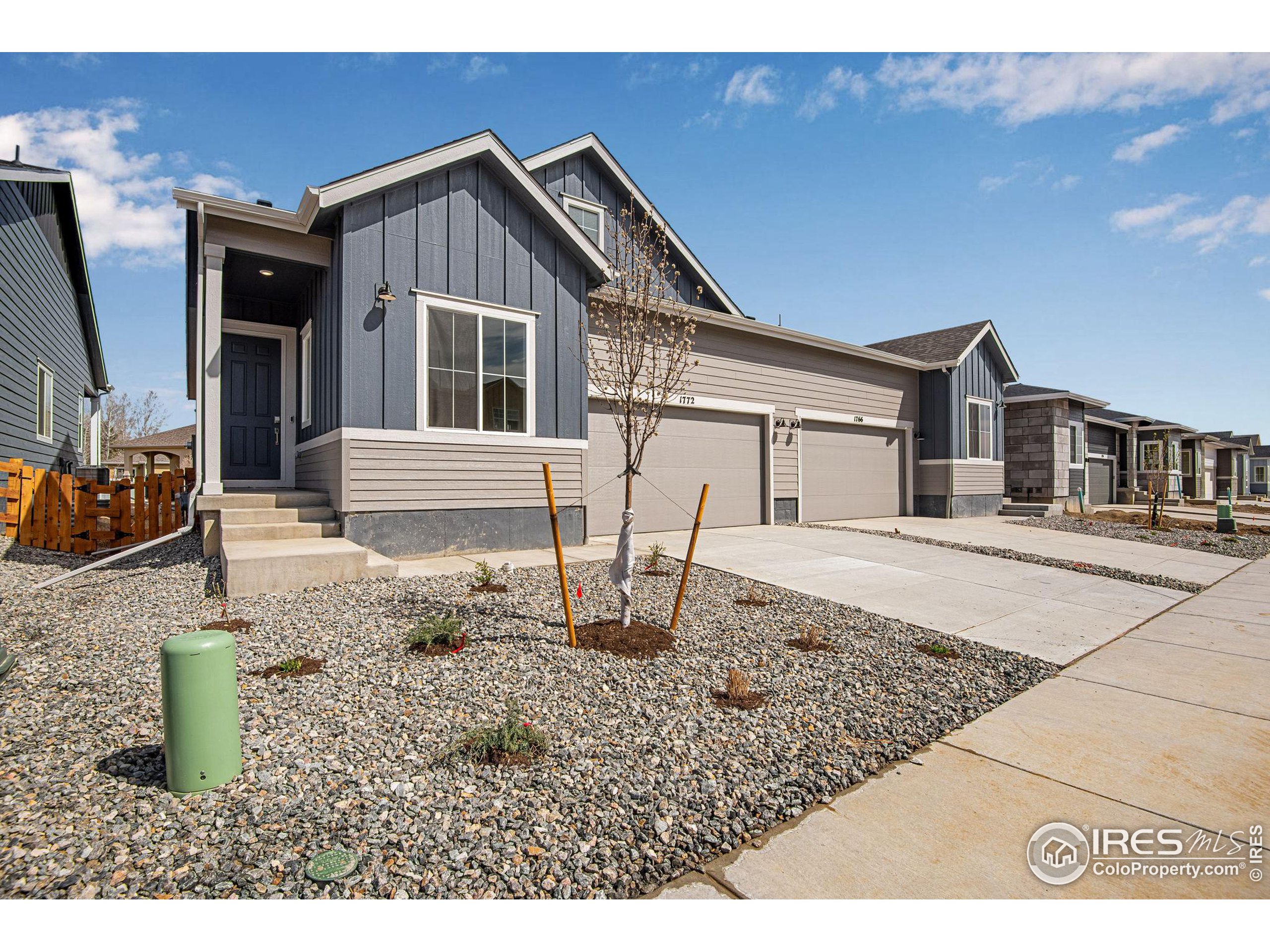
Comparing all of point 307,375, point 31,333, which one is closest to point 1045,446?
point 307,375

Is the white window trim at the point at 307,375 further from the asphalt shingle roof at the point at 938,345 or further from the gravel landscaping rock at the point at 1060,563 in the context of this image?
the asphalt shingle roof at the point at 938,345

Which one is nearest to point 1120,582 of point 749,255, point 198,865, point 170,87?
point 749,255

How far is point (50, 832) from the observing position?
205 centimetres

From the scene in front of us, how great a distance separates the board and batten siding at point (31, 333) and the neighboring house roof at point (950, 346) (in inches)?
663

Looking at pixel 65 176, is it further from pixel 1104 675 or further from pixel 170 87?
pixel 1104 675

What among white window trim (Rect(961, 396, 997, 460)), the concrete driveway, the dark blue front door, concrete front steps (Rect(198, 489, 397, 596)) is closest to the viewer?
the concrete driveway

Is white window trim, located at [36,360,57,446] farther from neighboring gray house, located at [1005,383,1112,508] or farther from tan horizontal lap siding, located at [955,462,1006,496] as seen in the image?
neighboring gray house, located at [1005,383,1112,508]

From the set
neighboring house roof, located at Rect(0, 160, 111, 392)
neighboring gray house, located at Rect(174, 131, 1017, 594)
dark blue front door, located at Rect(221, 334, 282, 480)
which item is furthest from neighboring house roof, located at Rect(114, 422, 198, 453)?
dark blue front door, located at Rect(221, 334, 282, 480)

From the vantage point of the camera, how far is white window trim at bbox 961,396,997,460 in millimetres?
15297

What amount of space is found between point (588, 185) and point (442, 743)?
11.8 metres

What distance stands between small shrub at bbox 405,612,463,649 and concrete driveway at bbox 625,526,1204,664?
353cm

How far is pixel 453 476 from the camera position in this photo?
7434 mm

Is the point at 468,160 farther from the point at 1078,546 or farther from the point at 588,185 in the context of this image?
the point at 1078,546

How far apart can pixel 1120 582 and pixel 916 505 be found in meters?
8.21
